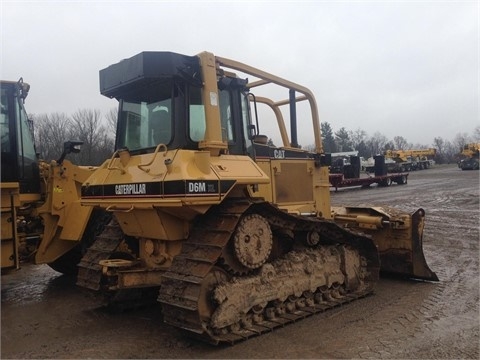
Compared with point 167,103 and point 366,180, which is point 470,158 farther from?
point 167,103

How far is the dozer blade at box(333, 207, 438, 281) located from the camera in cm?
699

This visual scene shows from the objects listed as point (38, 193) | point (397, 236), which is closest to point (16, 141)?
point (38, 193)

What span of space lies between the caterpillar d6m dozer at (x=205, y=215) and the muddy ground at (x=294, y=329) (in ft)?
0.92

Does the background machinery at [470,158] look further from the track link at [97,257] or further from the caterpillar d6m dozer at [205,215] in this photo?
the track link at [97,257]

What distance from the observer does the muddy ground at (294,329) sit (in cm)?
445

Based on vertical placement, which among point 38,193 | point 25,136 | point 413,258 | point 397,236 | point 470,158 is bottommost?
point 413,258

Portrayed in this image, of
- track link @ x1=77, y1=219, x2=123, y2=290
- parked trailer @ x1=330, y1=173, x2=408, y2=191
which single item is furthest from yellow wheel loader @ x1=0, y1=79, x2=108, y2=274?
parked trailer @ x1=330, y1=173, x2=408, y2=191

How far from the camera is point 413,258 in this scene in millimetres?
6992

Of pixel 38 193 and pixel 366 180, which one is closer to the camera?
pixel 38 193

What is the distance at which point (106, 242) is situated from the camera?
5.78 m

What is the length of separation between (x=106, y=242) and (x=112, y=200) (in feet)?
3.38

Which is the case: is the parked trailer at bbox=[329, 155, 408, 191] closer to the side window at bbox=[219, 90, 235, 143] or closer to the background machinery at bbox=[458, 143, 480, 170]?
the background machinery at bbox=[458, 143, 480, 170]

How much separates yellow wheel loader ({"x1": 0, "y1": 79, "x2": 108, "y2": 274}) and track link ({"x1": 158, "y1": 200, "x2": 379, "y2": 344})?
8.96 ft

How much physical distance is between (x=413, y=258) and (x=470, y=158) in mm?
46407
